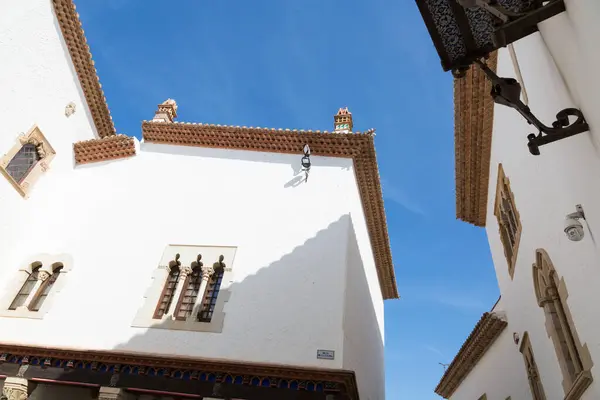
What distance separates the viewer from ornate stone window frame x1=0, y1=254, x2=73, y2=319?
26.7ft

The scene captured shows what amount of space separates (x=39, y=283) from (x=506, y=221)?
30.8ft

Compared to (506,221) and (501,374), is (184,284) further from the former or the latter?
(501,374)

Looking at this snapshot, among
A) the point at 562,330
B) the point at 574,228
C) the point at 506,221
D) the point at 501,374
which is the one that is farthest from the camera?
the point at 501,374

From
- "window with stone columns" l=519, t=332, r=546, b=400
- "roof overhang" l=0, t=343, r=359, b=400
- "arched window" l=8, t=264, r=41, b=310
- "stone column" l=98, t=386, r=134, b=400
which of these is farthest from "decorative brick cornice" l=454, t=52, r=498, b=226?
"arched window" l=8, t=264, r=41, b=310

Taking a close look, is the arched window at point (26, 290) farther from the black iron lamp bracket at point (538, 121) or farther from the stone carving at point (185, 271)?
the black iron lamp bracket at point (538, 121)

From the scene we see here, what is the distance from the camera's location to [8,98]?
28.3 ft

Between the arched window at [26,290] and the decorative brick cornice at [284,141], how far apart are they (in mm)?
3852

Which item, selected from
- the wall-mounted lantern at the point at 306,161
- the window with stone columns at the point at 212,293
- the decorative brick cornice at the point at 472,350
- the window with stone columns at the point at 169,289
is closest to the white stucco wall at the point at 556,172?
the decorative brick cornice at the point at 472,350

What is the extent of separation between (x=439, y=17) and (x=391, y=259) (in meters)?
10.9

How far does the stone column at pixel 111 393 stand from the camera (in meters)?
6.87

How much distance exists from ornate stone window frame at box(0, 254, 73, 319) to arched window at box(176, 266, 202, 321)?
8.00 ft

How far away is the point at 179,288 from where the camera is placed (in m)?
8.16

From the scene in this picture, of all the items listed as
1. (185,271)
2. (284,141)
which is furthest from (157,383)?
(284,141)

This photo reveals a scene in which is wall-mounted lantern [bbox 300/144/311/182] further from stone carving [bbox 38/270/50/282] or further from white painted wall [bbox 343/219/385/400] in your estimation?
stone carving [bbox 38/270/50/282]
